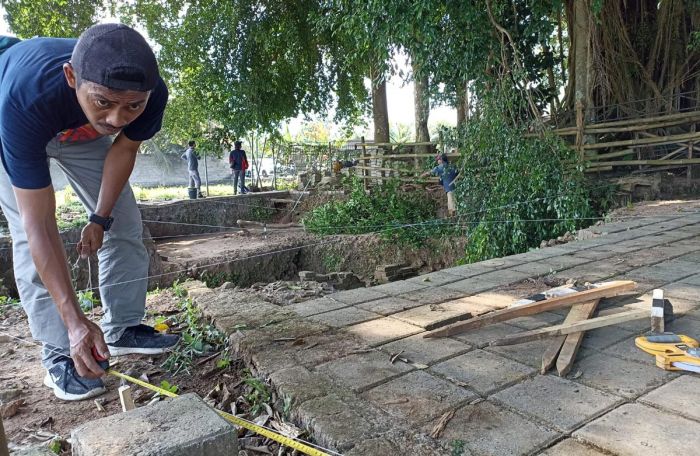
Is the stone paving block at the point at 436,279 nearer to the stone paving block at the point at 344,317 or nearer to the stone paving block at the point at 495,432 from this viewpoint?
the stone paving block at the point at 344,317

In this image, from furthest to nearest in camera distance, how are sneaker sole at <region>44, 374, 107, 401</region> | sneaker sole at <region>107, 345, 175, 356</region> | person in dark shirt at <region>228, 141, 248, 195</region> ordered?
1. person in dark shirt at <region>228, 141, 248, 195</region>
2. sneaker sole at <region>107, 345, 175, 356</region>
3. sneaker sole at <region>44, 374, 107, 401</region>

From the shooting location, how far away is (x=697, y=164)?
24.4 ft

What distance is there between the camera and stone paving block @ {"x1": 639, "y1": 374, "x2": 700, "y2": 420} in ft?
5.19

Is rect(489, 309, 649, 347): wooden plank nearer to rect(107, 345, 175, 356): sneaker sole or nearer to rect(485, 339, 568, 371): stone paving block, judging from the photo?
rect(485, 339, 568, 371): stone paving block

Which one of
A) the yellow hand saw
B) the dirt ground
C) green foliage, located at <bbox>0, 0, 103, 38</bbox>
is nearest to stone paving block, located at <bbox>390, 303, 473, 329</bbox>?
the dirt ground

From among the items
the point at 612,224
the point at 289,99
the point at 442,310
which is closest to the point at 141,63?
the point at 442,310

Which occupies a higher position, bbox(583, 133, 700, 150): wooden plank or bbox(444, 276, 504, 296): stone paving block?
bbox(583, 133, 700, 150): wooden plank

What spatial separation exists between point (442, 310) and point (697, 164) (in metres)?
6.78

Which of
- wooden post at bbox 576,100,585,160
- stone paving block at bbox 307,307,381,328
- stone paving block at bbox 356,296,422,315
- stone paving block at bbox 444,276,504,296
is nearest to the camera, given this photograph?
stone paving block at bbox 307,307,381,328

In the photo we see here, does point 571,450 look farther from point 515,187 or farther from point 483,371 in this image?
point 515,187

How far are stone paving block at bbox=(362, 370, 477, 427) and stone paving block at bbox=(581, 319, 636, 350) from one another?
2.37 feet

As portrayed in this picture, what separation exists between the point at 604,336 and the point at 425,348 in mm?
798

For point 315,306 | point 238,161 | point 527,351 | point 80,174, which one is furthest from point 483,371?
Result: point 238,161

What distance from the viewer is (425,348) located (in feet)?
7.16
